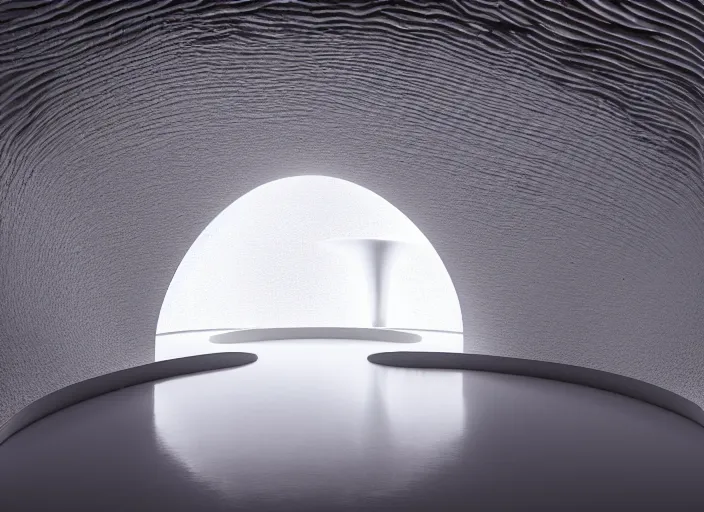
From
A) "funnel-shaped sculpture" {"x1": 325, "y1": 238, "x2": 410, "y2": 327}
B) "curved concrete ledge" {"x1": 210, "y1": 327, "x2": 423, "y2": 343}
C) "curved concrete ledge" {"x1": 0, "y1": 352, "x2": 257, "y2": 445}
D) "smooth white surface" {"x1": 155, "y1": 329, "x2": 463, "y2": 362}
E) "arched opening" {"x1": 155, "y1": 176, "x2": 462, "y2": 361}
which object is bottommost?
"curved concrete ledge" {"x1": 0, "y1": 352, "x2": 257, "y2": 445}

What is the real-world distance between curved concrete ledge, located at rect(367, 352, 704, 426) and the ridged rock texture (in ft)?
0.71

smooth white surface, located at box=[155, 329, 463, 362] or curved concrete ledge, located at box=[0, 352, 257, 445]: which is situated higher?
smooth white surface, located at box=[155, 329, 463, 362]

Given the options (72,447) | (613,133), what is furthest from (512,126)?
(72,447)

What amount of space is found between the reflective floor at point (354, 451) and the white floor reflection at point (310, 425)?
2cm

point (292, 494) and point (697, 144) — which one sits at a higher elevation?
point (697, 144)

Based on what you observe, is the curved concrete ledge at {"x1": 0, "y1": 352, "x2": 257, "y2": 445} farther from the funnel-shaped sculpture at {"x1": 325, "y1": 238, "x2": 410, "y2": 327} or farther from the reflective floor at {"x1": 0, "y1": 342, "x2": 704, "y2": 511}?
the funnel-shaped sculpture at {"x1": 325, "y1": 238, "x2": 410, "y2": 327}

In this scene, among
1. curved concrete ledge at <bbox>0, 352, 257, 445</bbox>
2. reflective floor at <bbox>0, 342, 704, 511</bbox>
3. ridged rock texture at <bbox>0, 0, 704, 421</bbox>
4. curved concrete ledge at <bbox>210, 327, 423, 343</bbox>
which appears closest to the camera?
reflective floor at <bbox>0, 342, 704, 511</bbox>

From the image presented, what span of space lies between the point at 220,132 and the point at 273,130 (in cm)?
76

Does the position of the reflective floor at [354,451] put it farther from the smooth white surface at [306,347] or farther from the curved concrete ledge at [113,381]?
the smooth white surface at [306,347]

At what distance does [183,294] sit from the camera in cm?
2055

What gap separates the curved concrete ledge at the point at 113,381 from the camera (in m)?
5.71

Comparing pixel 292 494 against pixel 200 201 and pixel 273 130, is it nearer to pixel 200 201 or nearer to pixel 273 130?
pixel 273 130

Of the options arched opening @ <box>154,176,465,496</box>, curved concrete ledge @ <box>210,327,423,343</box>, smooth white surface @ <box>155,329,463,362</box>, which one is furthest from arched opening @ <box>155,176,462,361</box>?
curved concrete ledge @ <box>210,327,423,343</box>

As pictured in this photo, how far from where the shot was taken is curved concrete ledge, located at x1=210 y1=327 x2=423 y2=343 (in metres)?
13.9
